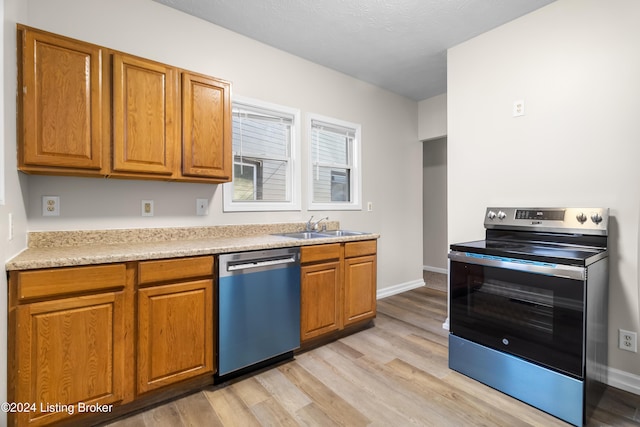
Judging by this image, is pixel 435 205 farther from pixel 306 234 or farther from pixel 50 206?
pixel 50 206

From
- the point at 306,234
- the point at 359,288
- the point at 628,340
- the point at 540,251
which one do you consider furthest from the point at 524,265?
the point at 306,234

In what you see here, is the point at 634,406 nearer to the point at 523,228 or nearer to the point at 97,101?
the point at 523,228

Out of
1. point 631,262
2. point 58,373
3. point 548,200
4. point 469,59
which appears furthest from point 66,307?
point 469,59

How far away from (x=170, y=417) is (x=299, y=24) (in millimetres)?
3022

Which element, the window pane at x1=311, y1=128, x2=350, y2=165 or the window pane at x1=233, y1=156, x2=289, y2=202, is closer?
the window pane at x1=233, y1=156, x2=289, y2=202

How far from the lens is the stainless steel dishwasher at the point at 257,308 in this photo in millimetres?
2010

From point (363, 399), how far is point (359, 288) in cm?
108

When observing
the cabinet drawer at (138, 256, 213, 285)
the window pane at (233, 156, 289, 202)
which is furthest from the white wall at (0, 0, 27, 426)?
the window pane at (233, 156, 289, 202)

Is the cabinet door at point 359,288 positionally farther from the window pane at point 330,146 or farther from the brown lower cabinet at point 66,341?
the brown lower cabinet at point 66,341

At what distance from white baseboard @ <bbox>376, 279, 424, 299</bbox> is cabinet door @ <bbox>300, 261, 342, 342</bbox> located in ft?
4.59

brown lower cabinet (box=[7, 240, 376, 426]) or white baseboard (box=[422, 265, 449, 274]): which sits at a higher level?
brown lower cabinet (box=[7, 240, 376, 426])

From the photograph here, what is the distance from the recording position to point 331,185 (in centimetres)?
363

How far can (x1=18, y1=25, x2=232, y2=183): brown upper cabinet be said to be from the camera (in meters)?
1.69

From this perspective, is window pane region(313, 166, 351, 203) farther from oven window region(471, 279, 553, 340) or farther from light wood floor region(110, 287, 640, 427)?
oven window region(471, 279, 553, 340)
